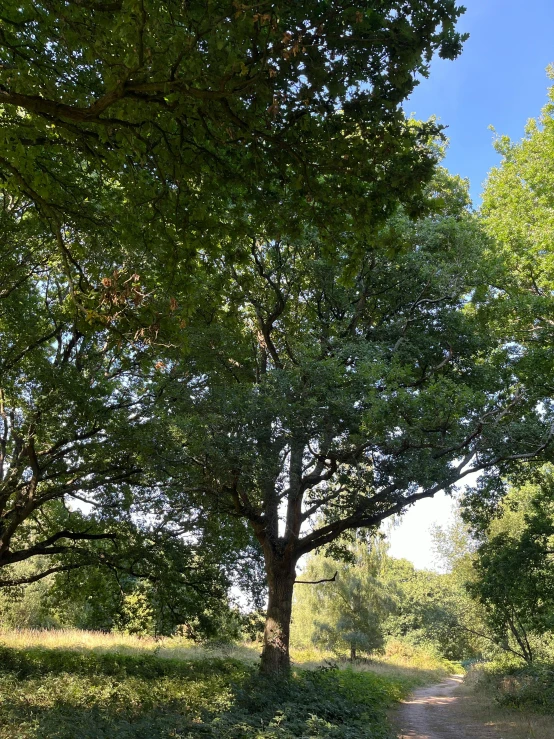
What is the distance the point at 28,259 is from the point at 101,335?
2548 millimetres

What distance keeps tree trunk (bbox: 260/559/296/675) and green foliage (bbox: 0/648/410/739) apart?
701 millimetres

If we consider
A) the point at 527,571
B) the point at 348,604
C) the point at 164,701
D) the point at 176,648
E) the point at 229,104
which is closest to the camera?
the point at 229,104

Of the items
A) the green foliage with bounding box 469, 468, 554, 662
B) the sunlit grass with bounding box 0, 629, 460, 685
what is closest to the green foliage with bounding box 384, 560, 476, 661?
the sunlit grass with bounding box 0, 629, 460, 685

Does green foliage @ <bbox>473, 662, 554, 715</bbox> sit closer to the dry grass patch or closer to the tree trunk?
the dry grass patch

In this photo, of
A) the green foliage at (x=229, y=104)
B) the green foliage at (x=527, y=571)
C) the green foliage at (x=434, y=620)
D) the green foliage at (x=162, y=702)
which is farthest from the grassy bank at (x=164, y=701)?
the green foliage at (x=434, y=620)

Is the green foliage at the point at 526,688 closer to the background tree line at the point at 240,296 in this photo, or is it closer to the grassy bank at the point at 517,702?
the grassy bank at the point at 517,702

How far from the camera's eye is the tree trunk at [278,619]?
38.5 ft

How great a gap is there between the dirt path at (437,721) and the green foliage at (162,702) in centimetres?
88

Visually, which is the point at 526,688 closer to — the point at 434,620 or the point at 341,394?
the point at 341,394

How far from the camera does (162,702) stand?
976cm

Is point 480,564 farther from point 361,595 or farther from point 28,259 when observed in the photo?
point 28,259

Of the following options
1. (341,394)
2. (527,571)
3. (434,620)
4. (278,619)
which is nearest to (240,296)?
(341,394)

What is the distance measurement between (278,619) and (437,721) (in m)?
5.24

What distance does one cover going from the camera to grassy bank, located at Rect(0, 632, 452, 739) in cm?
668
